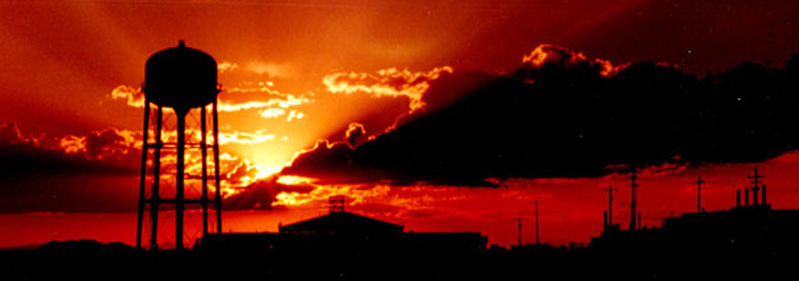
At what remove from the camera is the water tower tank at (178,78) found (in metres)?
52.7

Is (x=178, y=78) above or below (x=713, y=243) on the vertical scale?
above

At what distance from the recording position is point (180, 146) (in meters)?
53.7

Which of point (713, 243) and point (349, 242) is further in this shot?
point (713, 243)

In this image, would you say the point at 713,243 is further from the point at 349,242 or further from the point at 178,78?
the point at 178,78

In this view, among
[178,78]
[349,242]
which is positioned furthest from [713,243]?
[178,78]

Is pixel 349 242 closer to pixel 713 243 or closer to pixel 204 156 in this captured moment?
pixel 204 156

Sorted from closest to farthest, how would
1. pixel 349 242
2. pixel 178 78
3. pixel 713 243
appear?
pixel 178 78 < pixel 349 242 < pixel 713 243

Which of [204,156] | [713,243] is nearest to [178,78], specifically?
[204,156]

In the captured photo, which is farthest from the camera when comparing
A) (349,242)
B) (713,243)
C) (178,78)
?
(713,243)

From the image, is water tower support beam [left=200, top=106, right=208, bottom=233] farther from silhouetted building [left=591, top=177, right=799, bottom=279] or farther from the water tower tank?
silhouetted building [left=591, top=177, right=799, bottom=279]

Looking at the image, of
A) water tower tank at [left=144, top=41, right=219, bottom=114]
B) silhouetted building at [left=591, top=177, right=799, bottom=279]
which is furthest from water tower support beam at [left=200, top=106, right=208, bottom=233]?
silhouetted building at [left=591, top=177, right=799, bottom=279]

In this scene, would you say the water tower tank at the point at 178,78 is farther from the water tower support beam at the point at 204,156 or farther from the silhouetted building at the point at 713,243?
the silhouetted building at the point at 713,243

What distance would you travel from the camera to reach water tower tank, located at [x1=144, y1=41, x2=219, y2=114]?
52719mm

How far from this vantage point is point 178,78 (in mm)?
52719
